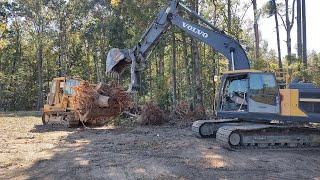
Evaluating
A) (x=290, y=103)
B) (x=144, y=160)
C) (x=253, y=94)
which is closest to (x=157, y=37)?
(x=253, y=94)

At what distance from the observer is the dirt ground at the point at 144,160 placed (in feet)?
22.3

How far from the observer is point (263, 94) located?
10078mm

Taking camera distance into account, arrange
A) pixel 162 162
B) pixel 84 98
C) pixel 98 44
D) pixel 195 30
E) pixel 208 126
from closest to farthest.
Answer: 1. pixel 162 162
2. pixel 208 126
3. pixel 195 30
4. pixel 84 98
5. pixel 98 44

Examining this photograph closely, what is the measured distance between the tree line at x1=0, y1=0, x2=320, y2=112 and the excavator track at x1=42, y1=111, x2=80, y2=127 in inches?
293

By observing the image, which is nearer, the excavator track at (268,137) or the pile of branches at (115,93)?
the excavator track at (268,137)

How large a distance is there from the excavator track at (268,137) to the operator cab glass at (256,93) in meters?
0.53

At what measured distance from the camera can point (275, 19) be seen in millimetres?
30062

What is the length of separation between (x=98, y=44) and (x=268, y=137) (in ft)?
101

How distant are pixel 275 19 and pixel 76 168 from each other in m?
26.3

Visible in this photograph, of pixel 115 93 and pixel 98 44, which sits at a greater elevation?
pixel 98 44

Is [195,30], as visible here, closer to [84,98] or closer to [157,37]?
[157,37]

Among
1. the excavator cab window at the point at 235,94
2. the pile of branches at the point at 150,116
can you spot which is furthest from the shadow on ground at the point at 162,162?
the pile of branches at the point at 150,116

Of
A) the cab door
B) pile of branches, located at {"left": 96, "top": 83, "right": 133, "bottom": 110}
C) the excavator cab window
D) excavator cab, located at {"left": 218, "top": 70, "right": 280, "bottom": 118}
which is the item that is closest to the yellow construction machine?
pile of branches, located at {"left": 96, "top": 83, "right": 133, "bottom": 110}

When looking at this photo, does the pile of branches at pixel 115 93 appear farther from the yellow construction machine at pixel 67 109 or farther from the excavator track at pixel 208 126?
the excavator track at pixel 208 126
